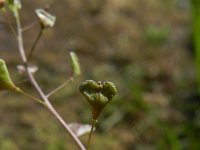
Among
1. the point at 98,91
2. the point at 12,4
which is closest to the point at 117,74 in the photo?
the point at 12,4

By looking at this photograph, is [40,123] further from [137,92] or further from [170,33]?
[170,33]

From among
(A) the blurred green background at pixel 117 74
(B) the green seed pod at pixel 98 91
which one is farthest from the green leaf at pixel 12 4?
Result: (A) the blurred green background at pixel 117 74

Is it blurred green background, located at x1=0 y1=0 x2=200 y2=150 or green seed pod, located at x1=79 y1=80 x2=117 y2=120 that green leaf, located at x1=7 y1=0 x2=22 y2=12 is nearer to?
green seed pod, located at x1=79 y1=80 x2=117 y2=120

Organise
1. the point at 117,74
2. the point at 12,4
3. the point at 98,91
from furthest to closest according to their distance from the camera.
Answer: the point at 117,74
the point at 12,4
the point at 98,91

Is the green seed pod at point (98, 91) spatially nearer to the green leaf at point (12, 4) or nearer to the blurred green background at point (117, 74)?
the green leaf at point (12, 4)

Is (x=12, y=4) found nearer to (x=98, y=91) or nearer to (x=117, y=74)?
(x=98, y=91)

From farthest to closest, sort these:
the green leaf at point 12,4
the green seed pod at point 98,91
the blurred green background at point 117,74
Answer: the blurred green background at point 117,74, the green leaf at point 12,4, the green seed pod at point 98,91
